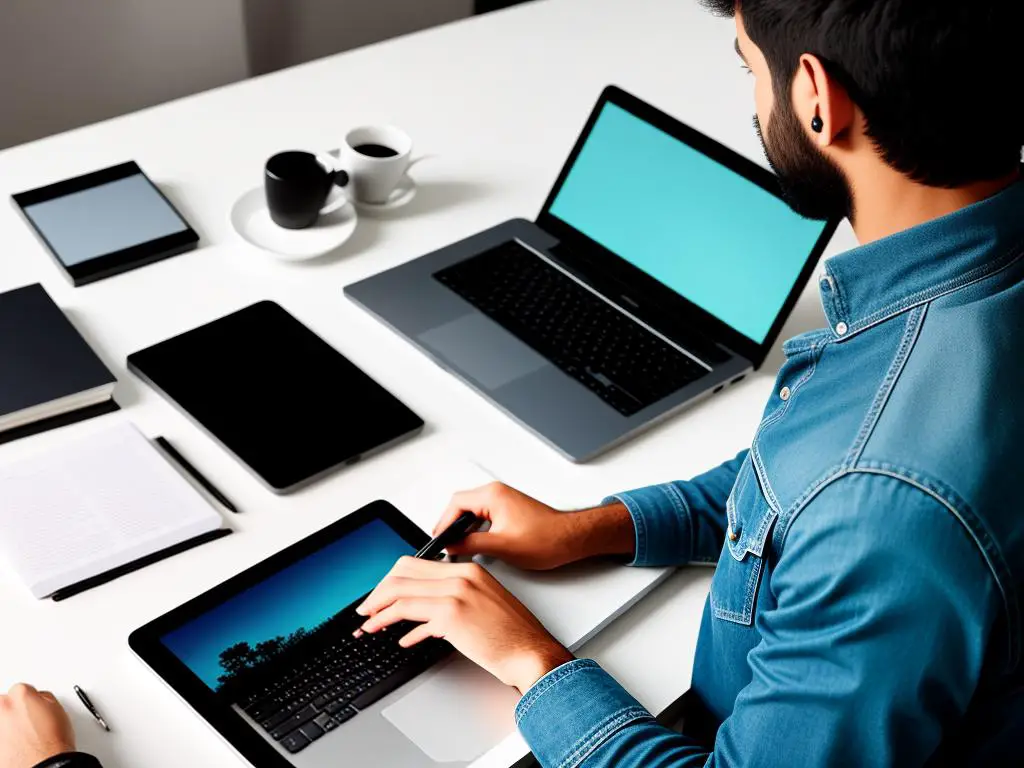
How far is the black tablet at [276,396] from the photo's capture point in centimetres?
122

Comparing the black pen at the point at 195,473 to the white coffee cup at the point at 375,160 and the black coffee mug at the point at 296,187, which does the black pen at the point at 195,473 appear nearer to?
the black coffee mug at the point at 296,187

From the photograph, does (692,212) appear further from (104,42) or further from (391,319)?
(104,42)

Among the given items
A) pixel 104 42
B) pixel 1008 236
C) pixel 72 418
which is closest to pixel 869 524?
pixel 1008 236

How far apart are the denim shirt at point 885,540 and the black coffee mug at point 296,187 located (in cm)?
73

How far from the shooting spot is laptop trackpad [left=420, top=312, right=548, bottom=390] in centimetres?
135

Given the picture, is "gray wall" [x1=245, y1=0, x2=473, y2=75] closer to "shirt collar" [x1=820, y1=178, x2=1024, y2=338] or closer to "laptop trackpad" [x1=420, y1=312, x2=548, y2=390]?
"laptop trackpad" [x1=420, y1=312, x2=548, y2=390]

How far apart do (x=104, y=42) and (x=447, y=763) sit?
1905 mm

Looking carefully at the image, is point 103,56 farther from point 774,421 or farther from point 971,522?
point 971,522

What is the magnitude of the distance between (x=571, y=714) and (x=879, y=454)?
0.35m

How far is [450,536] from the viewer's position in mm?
1122

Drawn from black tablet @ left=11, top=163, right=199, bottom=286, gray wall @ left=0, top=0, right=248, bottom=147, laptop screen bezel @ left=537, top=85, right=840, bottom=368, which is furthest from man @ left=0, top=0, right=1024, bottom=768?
gray wall @ left=0, top=0, right=248, bottom=147

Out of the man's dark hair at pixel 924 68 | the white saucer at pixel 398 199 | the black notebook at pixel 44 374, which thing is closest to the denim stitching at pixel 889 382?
the man's dark hair at pixel 924 68

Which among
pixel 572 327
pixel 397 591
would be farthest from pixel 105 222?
pixel 397 591

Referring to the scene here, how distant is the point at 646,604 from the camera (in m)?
1.15
